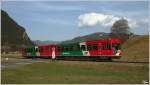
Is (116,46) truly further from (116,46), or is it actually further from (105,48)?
(105,48)

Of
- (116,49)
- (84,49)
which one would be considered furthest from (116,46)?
(84,49)

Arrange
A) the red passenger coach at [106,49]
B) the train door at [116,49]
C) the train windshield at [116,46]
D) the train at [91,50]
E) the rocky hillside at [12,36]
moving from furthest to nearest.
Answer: the rocky hillside at [12,36], the train windshield at [116,46], the train door at [116,49], the train at [91,50], the red passenger coach at [106,49]

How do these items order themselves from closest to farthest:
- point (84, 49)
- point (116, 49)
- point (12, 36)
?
point (116, 49) < point (84, 49) < point (12, 36)

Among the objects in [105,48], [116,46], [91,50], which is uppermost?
[116,46]

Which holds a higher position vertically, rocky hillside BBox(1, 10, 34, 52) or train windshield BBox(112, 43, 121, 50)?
rocky hillside BBox(1, 10, 34, 52)

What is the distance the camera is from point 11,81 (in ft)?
67.8

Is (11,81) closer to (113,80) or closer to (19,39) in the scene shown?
(113,80)

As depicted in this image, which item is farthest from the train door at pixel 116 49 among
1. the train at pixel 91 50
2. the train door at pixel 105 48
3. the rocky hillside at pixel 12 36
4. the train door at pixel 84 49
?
the rocky hillside at pixel 12 36

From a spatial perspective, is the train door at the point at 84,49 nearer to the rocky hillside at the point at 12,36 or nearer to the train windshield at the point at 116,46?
the train windshield at the point at 116,46

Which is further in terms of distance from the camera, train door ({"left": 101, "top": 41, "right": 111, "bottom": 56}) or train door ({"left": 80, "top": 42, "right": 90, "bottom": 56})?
train door ({"left": 80, "top": 42, "right": 90, "bottom": 56})

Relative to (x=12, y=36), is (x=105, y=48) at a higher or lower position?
lower

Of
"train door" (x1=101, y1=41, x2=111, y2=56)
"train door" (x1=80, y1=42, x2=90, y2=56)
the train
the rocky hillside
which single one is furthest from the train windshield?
the rocky hillside

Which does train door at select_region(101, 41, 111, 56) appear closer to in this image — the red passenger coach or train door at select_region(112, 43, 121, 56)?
the red passenger coach

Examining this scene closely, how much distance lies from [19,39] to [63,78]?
4286 inches
